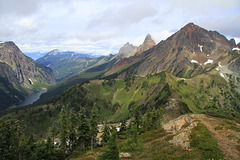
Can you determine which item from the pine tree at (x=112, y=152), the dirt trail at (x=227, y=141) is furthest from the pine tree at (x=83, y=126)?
the dirt trail at (x=227, y=141)

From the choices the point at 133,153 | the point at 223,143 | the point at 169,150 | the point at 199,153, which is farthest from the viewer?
the point at 133,153

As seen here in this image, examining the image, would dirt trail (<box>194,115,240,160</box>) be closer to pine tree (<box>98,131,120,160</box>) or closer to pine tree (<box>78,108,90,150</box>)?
pine tree (<box>98,131,120,160</box>)

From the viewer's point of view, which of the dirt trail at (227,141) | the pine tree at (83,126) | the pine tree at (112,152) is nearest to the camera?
the pine tree at (112,152)

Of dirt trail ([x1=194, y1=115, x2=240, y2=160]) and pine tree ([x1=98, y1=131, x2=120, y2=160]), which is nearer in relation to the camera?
pine tree ([x1=98, y1=131, x2=120, y2=160])

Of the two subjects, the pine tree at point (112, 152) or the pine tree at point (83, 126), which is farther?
the pine tree at point (83, 126)

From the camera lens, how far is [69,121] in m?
57.5

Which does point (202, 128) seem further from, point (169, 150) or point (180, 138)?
point (169, 150)

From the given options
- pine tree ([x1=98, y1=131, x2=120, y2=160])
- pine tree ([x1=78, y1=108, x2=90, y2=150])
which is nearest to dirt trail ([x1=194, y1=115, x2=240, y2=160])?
pine tree ([x1=98, y1=131, x2=120, y2=160])

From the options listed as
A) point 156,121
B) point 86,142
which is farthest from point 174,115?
point 86,142

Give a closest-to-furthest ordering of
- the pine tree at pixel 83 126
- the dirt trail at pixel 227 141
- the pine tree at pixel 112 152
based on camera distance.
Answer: the pine tree at pixel 112 152 → the dirt trail at pixel 227 141 → the pine tree at pixel 83 126

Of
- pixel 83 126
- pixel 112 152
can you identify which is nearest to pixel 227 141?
pixel 112 152

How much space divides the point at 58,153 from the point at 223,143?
5224 cm

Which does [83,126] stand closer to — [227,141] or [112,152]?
[112,152]

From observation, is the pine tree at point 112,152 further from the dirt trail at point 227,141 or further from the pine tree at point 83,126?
the pine tree at point 83,126
